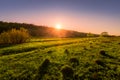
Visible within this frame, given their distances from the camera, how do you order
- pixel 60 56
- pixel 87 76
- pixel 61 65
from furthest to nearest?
1. pixel 60 56
2. pixel 61 65
3. pixel 87 76

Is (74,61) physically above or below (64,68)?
above

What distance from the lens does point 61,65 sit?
105 feet

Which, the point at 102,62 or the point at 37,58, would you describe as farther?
the point at 37,58

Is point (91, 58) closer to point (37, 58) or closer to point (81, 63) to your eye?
point (81, 63)

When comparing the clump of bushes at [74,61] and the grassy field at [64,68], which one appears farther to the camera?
the clump of bushes at [74,61]

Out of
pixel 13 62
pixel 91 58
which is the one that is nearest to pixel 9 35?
pixel 13 62

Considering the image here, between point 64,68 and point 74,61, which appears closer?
point 64,68

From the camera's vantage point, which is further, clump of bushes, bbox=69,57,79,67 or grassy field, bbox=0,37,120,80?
clump of bushes, bbox=69,57,79,67

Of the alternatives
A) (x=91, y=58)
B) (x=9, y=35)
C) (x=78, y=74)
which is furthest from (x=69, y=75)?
(x=9, y=35)

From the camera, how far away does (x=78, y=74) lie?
2777cm

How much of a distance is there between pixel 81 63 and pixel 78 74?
4.56m

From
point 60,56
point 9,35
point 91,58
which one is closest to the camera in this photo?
point 91,58

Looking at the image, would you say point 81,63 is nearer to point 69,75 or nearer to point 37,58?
point 69,75

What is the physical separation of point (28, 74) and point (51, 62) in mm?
5586
